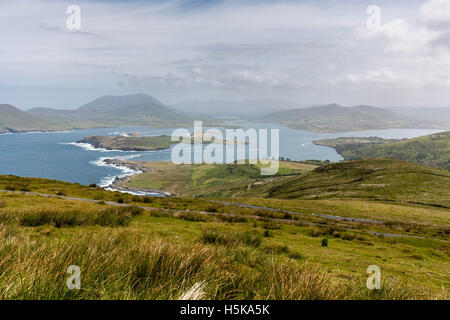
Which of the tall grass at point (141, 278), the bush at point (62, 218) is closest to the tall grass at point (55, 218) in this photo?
the bush at point (62, 218)

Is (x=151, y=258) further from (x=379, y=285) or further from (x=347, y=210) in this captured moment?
(x=347, y=210)

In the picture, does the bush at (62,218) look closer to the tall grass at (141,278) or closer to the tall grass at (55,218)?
the tall grass at (55,218)

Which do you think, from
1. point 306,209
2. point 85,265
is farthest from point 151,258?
point 306,209

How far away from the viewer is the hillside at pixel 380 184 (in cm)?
6184

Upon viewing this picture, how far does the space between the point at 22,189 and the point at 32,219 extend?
74.3 ft

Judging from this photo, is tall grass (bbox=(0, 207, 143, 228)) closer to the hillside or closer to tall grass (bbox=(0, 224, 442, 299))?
tall grass (bbox=(0, 224, 442, 299))

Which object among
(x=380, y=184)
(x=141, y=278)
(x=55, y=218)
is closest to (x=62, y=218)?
(x=55, y=218)

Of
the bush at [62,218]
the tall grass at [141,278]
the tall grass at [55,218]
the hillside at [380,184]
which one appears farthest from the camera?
the hillside at [380,184]

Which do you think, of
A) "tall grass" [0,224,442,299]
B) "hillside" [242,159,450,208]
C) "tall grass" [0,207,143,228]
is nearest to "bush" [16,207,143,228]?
"tall grass" [0,207,143,228]

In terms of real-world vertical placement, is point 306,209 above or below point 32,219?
below

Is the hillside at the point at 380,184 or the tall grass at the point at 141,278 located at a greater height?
the tall grass at the point at 141,278

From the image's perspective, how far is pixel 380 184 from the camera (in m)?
72.9

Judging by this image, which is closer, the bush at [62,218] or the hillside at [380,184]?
the bush at [62,218]

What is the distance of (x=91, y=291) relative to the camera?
9.40 ft
